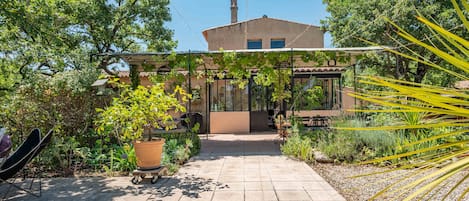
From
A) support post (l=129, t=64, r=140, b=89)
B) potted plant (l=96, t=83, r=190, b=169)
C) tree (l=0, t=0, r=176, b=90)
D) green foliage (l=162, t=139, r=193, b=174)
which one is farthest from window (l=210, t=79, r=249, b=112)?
potted plant (l=96, t=83, r=190, b=169)

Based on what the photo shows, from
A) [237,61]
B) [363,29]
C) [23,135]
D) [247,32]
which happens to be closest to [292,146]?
[237,61]

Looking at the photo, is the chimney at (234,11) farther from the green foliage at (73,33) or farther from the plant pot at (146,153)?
the plant pot at (146,153)

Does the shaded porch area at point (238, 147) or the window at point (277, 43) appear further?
the window at point (277, 43)

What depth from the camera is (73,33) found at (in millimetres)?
9016

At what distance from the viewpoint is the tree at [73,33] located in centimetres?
607


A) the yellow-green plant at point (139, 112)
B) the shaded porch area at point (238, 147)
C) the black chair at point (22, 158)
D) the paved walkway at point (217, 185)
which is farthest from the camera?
the shaded porch area at point (238, 147)

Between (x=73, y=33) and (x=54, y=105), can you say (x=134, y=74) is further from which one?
(x=54, y=105)

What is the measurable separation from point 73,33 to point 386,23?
35.3 feet

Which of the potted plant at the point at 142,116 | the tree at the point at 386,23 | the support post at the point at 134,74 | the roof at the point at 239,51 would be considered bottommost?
the potted plant at the point at 142,116

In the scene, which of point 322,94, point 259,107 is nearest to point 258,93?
point 259,107

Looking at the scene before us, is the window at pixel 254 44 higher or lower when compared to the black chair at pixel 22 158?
higher

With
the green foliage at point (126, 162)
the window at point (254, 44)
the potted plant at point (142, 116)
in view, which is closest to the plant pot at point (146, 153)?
the potted plant at point (142, 116)

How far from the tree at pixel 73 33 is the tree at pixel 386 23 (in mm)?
6816

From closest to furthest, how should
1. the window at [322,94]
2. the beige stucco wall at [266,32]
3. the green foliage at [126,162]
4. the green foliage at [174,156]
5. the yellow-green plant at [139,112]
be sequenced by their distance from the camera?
the yellow-green plant at [139,112]
the green foliage at [126,162]
the green foliage at [174,156]
the window at [322,94]
the beige stucco wall at [266,32]
